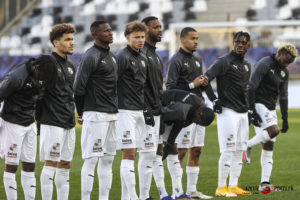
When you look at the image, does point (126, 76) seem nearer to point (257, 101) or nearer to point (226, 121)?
point (226, 121)

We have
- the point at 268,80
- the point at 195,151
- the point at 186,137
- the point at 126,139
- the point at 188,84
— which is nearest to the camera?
the point at 126,139

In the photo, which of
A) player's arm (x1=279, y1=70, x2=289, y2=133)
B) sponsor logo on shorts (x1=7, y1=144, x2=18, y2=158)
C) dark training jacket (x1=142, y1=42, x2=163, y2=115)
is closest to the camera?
sponsor logo on shorts (x1=7, y1=144, x2=18, y2=158)

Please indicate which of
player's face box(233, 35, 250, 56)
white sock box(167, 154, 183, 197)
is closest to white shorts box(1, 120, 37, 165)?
white sock box(167, 154, 183, 197)

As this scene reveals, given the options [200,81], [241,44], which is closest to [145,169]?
[200,81]

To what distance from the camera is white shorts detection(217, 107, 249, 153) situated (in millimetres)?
8977

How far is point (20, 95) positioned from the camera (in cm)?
700

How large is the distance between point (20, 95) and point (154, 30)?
211 centimetres

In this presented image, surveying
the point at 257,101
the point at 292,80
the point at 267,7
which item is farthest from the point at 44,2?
the point at 257,101

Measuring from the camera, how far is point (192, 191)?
8953mm

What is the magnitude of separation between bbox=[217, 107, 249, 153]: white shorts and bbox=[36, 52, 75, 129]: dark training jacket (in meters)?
2.43

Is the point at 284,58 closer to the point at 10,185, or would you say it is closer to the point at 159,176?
the point at 159,176

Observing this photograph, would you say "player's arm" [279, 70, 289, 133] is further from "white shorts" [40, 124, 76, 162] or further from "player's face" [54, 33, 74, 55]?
"white shorts" [40, 124, 76, 162]

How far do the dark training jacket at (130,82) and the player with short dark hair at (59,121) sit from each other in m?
0.60

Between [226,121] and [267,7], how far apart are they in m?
22.2
